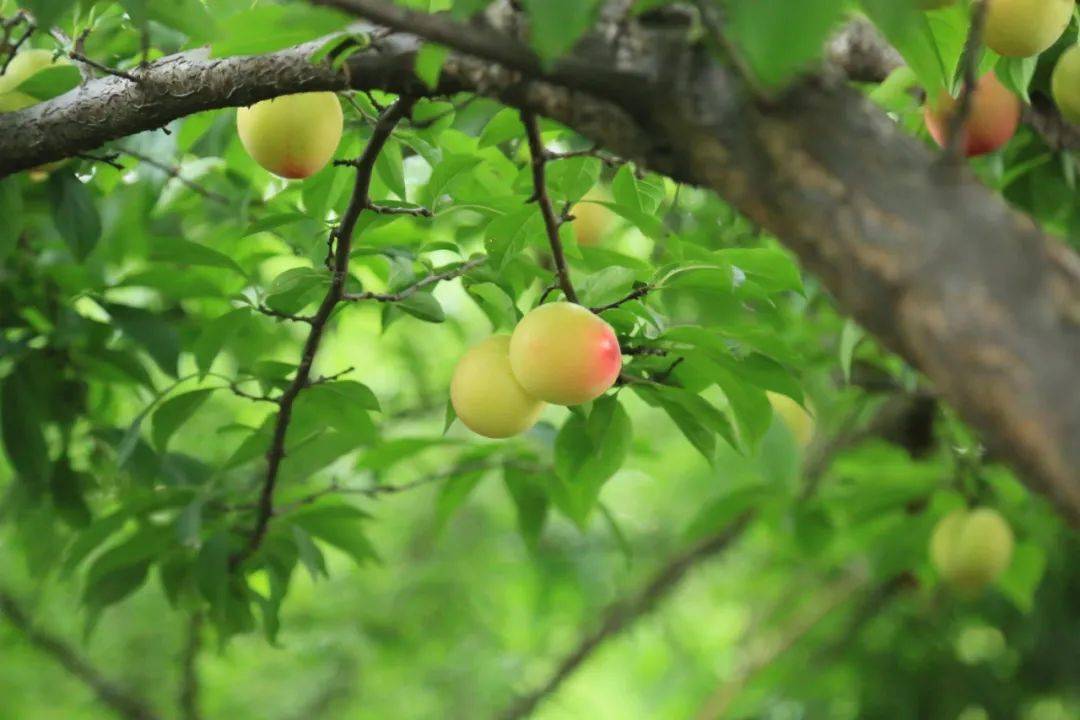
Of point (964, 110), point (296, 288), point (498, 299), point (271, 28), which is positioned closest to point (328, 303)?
point (296, 288)

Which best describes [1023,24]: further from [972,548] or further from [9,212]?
[9,212]

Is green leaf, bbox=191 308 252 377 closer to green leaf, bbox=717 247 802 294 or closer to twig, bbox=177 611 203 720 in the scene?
green leaf, bbox=717 247 802 294

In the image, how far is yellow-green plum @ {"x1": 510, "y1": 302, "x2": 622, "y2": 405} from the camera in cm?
110

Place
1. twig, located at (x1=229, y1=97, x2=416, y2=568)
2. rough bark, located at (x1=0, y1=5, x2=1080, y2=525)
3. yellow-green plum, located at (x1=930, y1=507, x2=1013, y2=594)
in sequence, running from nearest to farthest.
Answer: rough bark, located at (x1=0, y1=5, x2=1080, y2=525) → twig, located at (x1=229, y1=97, x2=416, y2=568) → yellow-green plum, located at (x1=930, y1=507, x2=1013, y2=594)

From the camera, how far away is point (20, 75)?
4.63ft

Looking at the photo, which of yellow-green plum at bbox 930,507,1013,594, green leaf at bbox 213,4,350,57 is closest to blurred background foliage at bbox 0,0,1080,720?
green leaf at bbox 213,4,350,57

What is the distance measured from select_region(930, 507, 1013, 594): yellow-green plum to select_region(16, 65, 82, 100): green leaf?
1.53 m

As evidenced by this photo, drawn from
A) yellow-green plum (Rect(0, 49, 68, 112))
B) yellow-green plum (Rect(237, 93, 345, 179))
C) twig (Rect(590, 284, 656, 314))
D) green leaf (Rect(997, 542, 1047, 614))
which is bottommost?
green leaf (Rect(997, 542, 1047, 614))

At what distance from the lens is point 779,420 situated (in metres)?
2.01

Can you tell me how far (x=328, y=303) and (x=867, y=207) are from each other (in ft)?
2.41

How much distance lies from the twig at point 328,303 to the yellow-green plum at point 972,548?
3.76ft

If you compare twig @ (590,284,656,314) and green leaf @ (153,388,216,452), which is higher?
twig @ (590,284,656,314)

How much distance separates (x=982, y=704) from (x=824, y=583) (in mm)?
508

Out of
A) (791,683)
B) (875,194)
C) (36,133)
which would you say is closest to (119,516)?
(36,133)
